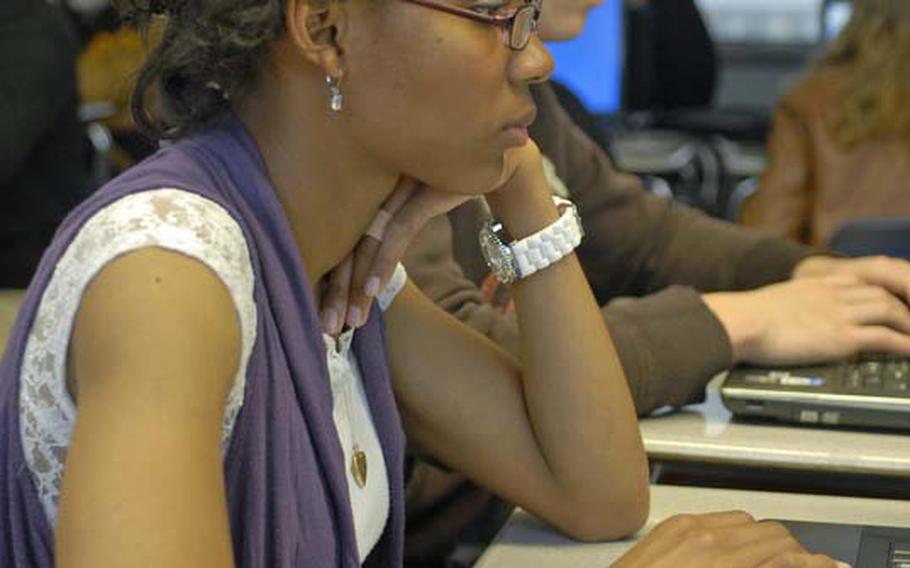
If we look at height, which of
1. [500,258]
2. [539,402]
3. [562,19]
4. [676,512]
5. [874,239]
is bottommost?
[874,239]

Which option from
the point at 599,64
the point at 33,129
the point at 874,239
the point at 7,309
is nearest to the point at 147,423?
the point at 7,309

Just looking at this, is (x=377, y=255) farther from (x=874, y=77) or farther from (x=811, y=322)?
(x=874, y=77)

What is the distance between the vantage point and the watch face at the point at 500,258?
60.2 inches

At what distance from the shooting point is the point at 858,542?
4.53 ft

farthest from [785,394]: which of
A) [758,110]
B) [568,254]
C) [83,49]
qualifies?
[758,110]

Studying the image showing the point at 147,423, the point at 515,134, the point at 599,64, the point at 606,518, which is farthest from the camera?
the point at 599,64

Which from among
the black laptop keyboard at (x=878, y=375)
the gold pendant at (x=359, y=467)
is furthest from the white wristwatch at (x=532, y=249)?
the black laptop keyboard at (x=878, y=375)

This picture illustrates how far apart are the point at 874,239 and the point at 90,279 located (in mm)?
1788

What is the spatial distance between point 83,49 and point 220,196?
4.71 metres

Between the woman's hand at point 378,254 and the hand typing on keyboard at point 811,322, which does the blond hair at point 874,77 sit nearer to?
the hand typing on keyboard at point 811,322

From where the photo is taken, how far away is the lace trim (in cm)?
→ 108

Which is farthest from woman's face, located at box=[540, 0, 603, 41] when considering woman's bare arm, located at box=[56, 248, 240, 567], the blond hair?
the blond hair

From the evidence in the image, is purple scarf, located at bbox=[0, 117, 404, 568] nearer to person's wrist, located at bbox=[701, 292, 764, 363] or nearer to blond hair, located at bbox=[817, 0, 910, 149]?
person's wrist, located at bbox=[701, 292, 764, 363]

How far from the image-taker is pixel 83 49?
18.7ft
